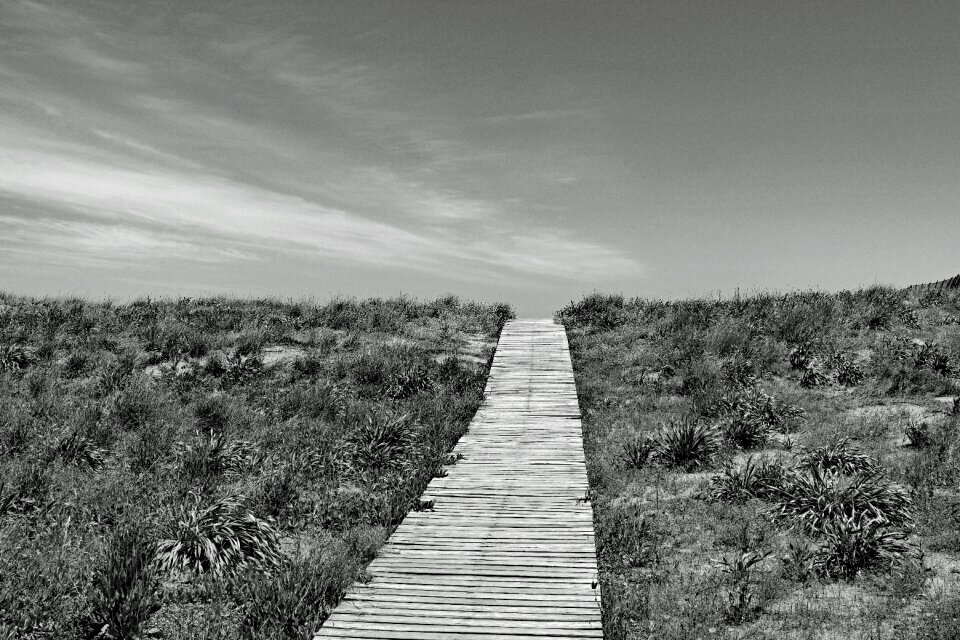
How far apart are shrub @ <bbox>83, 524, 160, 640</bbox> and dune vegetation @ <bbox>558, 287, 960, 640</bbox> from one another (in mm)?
3576

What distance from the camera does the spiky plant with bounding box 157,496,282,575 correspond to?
6254mm

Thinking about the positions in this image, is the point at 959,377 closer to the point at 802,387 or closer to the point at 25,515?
the point at 802,387

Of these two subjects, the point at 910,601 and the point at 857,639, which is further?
the point at 910,601

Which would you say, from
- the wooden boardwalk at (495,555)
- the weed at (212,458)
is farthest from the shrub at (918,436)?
the weed at (212,458)

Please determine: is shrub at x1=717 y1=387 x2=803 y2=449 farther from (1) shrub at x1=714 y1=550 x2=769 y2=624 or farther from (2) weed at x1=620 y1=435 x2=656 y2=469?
(1) shrub at x1=714 y1=550 x2=769 y2=624

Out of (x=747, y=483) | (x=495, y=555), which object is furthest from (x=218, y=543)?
(x=747, y=483)

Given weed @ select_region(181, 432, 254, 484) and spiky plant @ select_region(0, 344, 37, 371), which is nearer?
weed @ select_region(181, 432, 254, 484)

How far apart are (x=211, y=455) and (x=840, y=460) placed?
8121mm

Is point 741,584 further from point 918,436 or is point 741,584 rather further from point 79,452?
point 79,452

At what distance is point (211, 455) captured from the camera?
360 inches

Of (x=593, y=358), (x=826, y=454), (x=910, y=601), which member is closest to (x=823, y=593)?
(x=910, y=601)

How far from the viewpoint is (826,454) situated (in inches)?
347

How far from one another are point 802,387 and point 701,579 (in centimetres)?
831

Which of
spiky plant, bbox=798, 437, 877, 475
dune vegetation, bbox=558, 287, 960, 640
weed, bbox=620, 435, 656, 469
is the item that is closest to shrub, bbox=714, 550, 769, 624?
dune vegetation, bbox=558, 287, 960, 640
